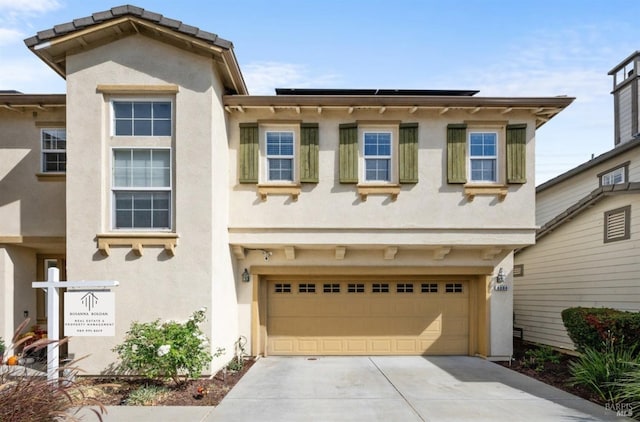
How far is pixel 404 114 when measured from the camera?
33.1ft

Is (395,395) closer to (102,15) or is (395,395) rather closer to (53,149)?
(102,15)

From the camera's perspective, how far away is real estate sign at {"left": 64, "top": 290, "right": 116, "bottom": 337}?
7355mm

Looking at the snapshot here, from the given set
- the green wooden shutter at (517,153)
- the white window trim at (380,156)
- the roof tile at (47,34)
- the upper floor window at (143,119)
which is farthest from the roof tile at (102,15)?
the green wooden shutter at (517,153)

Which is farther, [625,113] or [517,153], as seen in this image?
[625,113]

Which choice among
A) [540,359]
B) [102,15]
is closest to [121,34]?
[102,15]

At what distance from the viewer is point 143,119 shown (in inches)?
344

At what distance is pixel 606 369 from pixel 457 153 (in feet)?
16.4

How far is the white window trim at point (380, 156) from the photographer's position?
10094 millimetres

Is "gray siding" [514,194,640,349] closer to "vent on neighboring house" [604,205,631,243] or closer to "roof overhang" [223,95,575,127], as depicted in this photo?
"vent on neighboring house" [604,205,631,243]

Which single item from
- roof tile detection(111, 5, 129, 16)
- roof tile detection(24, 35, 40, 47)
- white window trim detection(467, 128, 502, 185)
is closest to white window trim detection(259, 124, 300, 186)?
roof tile detection(111, 5, 129, 16)

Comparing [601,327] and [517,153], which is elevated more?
[517,153]

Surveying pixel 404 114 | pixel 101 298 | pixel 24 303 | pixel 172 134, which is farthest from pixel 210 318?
pixel 404 114

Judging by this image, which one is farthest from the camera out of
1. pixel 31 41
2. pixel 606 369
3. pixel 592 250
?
pixel 592 250

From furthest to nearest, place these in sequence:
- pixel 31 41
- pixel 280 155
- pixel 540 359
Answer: pixel 280 155 < pixel 540 359 < pixel 31 41
